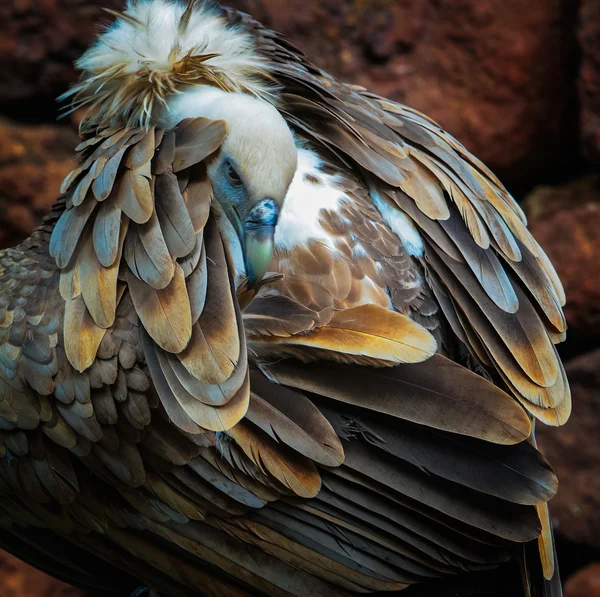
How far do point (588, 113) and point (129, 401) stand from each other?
2240 mm

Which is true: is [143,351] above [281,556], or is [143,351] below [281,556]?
above

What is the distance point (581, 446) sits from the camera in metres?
3.16

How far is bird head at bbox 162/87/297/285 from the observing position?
1.53 metres

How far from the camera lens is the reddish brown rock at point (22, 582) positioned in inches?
137

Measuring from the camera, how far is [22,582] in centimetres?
351

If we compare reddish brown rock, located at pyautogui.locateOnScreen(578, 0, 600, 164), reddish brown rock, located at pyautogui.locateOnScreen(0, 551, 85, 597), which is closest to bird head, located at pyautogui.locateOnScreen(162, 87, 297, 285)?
reddish brown rock, located at pyautogui.locateOnScreen(578, 0, 600, 164)

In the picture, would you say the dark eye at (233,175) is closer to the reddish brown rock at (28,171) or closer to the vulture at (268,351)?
the vulture at (268,351)

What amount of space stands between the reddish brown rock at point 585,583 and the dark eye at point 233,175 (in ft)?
7.33

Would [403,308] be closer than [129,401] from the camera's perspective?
No

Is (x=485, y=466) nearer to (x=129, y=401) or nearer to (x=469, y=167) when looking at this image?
(x=129, y=401)

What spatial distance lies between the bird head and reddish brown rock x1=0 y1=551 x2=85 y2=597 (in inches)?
94.8

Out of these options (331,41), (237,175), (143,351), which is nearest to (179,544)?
(143,351)

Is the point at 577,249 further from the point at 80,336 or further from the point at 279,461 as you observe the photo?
the point at 80,336

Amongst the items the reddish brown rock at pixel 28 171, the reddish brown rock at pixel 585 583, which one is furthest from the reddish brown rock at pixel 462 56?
the reddish brown rock at pixel 585 583
